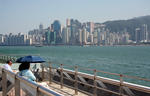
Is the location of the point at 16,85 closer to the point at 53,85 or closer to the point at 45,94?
the point at 45,94

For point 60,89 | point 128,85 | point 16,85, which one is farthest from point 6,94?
point 60,89

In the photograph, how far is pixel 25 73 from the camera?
5777 mm

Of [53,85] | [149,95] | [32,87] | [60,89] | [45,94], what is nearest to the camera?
[45,94]

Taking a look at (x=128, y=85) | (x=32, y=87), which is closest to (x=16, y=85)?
(x=32, y=87)

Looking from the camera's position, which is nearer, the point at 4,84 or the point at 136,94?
the point at 4,84

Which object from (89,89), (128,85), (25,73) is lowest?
(89,89)

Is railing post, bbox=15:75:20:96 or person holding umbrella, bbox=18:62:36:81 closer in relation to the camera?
railing post, bbox=15:75:20:96

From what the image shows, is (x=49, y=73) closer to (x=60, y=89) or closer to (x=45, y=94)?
(x=60, y=89)

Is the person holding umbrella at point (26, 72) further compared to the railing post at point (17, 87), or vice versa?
the person holding umbrella at point (26, 72)

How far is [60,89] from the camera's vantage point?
30.6ft

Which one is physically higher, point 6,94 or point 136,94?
point 6,94

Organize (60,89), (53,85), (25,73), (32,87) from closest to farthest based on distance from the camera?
(32,87)
(25,73)
(60,89)
(53,85)

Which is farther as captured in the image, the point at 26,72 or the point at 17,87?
the point at 26,72

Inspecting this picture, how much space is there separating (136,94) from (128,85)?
53.8 inches
